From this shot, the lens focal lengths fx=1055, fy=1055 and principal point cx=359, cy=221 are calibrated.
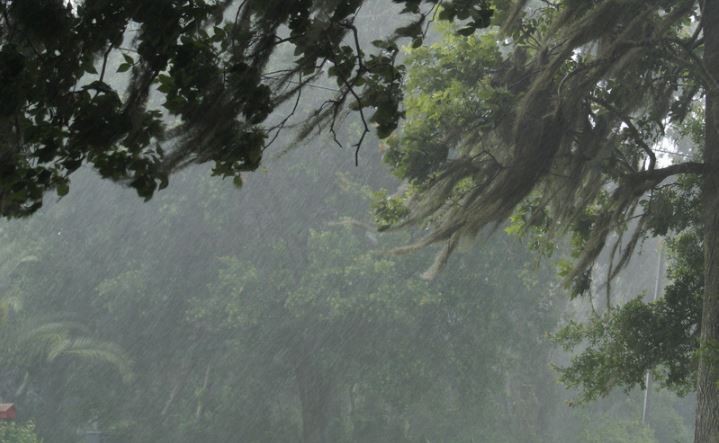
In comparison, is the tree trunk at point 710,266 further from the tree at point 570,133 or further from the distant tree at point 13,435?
the distant tree at point 13,435

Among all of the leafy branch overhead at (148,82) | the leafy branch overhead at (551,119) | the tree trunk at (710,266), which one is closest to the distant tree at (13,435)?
the leafy branch overhead at (551,119)

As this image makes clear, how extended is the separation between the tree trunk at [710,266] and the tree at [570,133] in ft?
0.04

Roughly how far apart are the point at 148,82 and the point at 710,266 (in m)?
5.40

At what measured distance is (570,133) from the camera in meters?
8.54

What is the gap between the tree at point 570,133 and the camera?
803cm

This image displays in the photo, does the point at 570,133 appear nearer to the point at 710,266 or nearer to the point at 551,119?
the point at 551,119

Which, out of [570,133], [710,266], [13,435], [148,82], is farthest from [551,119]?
[13,435]

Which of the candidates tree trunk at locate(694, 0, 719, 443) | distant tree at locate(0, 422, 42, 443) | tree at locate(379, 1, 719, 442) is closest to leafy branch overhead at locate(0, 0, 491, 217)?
tree at locate(379, 1, 719, 442)

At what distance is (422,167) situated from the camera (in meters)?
9.30

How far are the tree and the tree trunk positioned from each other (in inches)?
0.5

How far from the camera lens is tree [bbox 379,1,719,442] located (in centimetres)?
803

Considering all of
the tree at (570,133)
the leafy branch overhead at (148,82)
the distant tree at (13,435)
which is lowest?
the leafy branch overhead at (148,82)

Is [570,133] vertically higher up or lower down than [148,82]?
higher up

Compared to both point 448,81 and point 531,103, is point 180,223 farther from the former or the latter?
point 531,103
